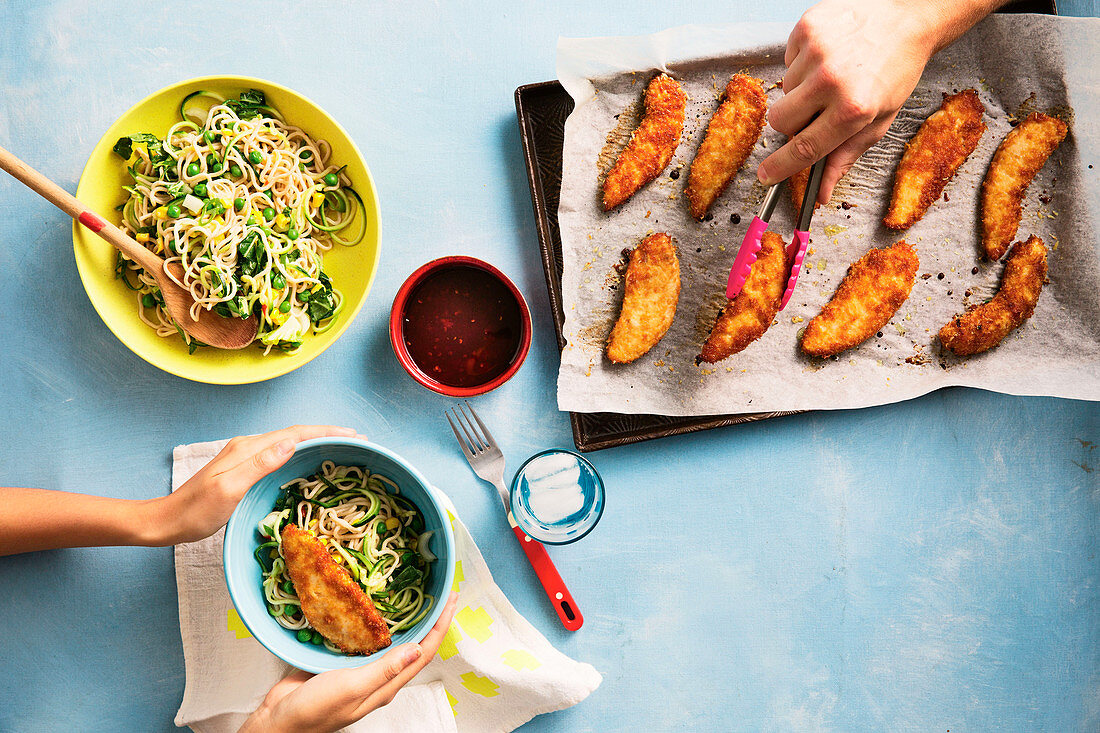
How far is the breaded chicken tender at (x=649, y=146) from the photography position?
8.18 feet

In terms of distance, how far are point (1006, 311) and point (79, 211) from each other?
10.5 ft

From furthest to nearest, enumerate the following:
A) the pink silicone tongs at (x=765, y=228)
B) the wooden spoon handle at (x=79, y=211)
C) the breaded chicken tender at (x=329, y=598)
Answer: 1. the pink silicone tongs at (x=765, y=228)
2. the breaded chicken tender at (x=329, y=598)
3. the wooden spoon handle at (x=79, y=211)

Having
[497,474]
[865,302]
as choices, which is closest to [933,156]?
[865,302]

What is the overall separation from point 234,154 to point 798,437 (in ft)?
7.47

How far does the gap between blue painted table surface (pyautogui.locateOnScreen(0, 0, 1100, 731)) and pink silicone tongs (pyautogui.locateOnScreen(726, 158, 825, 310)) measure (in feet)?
1.99

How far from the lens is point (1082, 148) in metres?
2.54

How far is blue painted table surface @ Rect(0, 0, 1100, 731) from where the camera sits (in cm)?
250

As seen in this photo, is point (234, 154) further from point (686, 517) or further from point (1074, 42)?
point (1074, 42)

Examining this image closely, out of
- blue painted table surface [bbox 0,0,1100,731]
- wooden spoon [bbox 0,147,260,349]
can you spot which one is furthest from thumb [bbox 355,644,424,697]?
wooden spoon [bbox 0,147,260,349]

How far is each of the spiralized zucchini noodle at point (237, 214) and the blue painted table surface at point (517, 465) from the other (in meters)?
0.25

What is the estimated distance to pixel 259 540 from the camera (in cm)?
223

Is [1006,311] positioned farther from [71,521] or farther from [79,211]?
[71,521]

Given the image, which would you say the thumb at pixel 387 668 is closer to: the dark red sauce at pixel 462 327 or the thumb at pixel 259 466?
the thumb at pixel 259 466

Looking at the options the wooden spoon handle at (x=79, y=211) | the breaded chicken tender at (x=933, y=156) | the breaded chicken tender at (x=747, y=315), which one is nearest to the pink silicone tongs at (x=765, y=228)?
the breaded chicken tender at (x=747, y=315)
